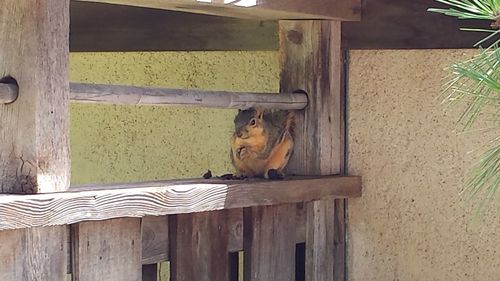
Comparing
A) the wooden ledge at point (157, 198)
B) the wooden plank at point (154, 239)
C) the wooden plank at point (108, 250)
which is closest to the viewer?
the wooden ledge at point (157, 198)

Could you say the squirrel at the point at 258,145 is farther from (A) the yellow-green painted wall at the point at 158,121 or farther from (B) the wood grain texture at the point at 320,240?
(A) the yellow-green painted wall at the point at 158,121

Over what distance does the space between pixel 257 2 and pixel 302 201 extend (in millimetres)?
823

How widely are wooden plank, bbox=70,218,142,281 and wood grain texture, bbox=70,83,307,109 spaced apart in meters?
0.42

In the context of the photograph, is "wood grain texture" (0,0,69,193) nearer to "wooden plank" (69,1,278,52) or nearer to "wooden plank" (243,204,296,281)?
"wooden plank" (243,204,296,281)

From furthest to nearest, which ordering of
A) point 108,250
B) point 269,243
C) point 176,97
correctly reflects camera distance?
point 269,243 → point 176,97 → point 108,250

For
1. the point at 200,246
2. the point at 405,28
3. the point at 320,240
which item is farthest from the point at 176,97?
the point at 405,28

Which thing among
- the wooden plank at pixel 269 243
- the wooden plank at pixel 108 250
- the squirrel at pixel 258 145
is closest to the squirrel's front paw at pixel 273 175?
the squirrel at pixel 258 145

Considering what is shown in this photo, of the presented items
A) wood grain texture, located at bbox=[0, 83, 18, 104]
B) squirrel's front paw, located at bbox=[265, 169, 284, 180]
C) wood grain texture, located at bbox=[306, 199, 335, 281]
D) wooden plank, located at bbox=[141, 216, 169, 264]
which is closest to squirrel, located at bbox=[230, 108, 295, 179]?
squirrel's front paw, located at bbox=[265, 169, 284, 180]

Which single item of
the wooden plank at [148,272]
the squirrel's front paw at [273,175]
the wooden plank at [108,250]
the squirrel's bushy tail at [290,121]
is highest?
the squirrel's bushy tail at [290,121]

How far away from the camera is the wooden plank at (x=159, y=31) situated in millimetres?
4867

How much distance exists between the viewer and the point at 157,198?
370 cm

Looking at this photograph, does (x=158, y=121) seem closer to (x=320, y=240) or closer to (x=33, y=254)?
(x=320, y=240)

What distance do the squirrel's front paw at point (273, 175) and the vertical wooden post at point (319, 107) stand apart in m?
0.26

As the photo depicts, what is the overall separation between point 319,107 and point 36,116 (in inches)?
62.0
